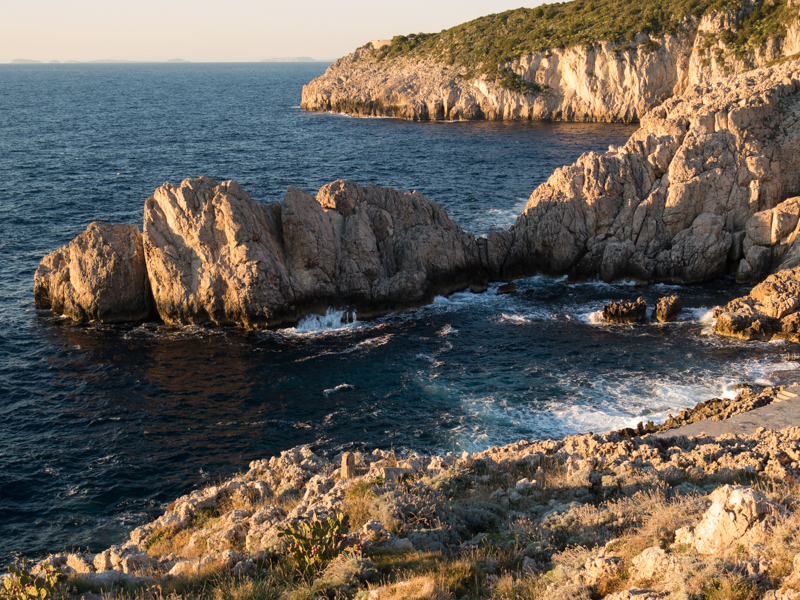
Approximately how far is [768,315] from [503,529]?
29964 millimetres

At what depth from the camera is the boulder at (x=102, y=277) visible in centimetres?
4234

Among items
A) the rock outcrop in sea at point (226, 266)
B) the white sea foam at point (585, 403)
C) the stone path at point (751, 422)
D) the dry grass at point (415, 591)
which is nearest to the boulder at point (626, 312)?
the white sea foam at point (585, 403)

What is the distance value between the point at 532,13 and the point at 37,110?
354 feet

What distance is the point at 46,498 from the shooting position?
26.2 metres

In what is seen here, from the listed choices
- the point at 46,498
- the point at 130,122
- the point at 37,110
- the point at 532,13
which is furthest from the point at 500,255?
the point at 37,110

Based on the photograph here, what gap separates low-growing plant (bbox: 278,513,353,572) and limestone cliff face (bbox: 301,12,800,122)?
4141 inches

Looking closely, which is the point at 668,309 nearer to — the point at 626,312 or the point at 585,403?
the point at 626,312

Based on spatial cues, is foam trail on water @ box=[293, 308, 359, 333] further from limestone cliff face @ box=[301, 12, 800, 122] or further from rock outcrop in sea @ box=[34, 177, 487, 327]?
limestone cliff face @ box=[301, 12, 800, 122]

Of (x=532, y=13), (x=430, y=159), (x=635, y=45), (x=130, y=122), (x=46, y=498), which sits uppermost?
(x=532, y=13)

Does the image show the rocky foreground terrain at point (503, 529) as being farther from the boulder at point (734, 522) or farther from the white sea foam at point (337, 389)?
the white sea foam at point (337, 389)

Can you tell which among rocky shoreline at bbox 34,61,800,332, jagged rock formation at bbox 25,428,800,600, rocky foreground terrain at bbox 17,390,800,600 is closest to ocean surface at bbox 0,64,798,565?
rocky shoreline at bbox 34,61,800,332

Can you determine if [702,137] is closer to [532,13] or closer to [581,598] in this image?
[581,598]

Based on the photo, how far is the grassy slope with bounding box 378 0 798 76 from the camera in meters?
100

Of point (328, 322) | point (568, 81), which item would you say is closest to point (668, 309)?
point (328, 322)
